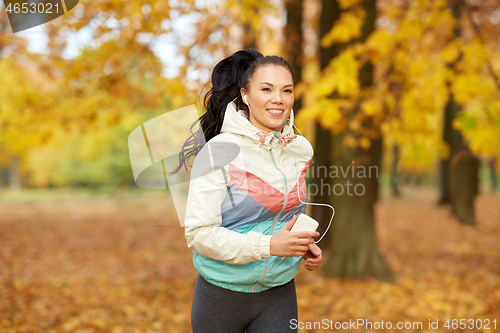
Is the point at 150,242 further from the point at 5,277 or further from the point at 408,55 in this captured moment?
the point at 408,55

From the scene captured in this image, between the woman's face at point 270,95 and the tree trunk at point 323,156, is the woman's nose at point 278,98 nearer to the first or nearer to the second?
the woman's face at point 270,95

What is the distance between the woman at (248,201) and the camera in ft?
4.78

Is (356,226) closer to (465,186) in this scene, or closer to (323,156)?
(323,156)

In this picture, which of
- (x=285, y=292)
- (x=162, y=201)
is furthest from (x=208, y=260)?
(x=162, y=201)

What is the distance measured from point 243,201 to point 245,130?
0.31 metres

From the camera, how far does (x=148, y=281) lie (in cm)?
573

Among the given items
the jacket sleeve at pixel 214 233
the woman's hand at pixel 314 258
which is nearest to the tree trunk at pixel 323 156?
the woman's hand at pixel 314 258

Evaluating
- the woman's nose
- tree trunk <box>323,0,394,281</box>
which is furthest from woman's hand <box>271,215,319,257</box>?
tree trunk <box>323,0,394,281</box>

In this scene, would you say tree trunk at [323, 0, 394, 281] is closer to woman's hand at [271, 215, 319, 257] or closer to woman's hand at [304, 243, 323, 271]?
woman's hand at [304, 243, 323, 271]

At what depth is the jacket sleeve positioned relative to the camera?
144 cm

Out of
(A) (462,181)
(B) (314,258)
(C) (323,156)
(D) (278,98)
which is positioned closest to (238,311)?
(B) (314,258)

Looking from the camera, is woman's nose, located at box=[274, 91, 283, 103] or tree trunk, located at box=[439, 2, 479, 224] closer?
woman's nose, located at box=[274, 91, 283, 103]

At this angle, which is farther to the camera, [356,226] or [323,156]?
[323,156]

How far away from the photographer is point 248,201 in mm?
1532
